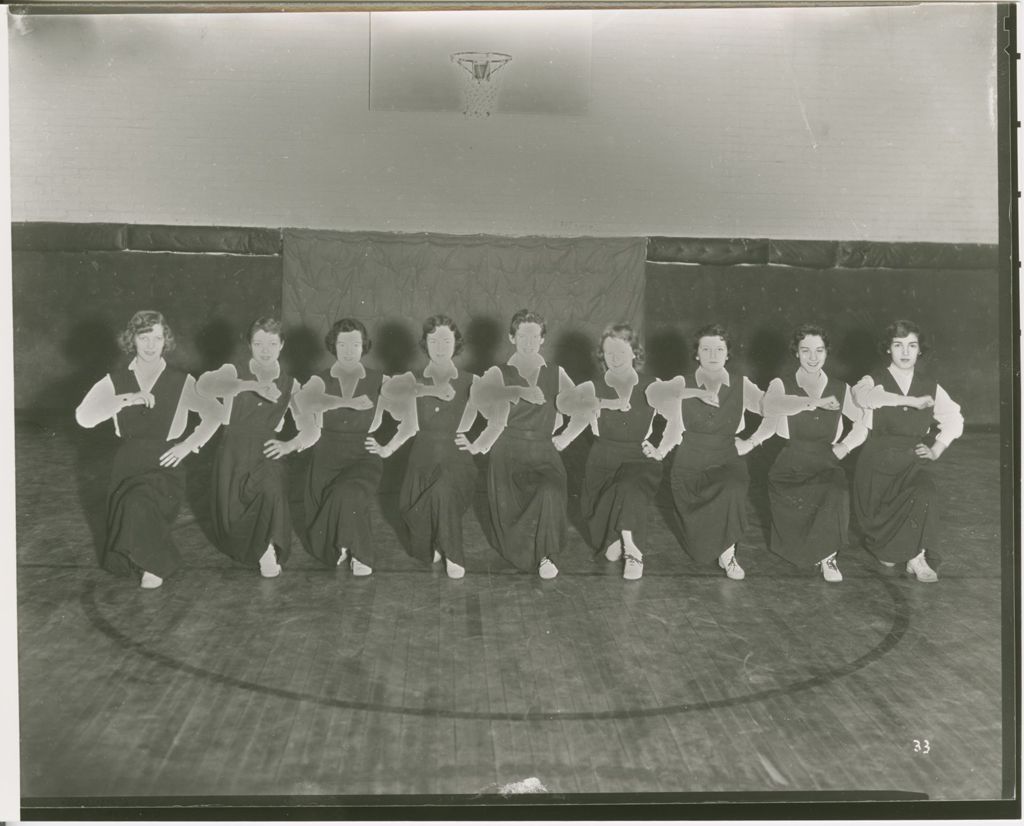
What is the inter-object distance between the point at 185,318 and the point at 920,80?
4748mm

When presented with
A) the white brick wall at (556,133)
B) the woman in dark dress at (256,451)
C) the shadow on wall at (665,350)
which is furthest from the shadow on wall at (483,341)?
the woman in dark dress at (256,451)

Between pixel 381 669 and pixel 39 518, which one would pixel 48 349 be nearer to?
pixel 39 518

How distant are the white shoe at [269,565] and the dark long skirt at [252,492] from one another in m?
0.03

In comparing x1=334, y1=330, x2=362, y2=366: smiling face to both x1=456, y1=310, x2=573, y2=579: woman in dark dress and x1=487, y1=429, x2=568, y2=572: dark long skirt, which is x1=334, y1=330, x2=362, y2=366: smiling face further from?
x1=487, y1=429, x2=568, y2=572: dark long skirt

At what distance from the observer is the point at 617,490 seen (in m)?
5.41

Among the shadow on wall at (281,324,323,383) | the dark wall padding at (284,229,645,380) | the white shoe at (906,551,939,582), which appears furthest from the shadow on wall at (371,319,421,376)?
the white shoe at (906,551,939,582)

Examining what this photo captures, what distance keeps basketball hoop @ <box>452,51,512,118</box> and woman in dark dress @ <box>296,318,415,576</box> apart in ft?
3.86

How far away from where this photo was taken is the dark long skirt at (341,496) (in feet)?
17.2

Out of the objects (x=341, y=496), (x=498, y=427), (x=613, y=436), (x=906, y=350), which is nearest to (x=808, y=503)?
(x=906, y=350)

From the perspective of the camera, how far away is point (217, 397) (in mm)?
5176

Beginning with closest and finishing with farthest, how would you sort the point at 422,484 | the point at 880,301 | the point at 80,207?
the point at 422,484 < the point at 80,207 < the point at 880,301

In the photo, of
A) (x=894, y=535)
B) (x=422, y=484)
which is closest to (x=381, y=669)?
(x=422, y=484)

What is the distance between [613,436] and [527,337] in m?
0.63

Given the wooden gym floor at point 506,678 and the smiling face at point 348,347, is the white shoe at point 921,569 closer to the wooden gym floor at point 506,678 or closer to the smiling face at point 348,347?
the wooden gym floor at point 506,678
